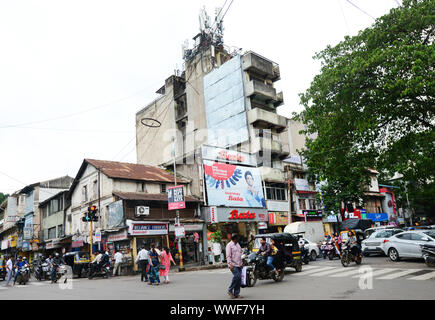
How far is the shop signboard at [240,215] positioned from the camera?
30297 mm

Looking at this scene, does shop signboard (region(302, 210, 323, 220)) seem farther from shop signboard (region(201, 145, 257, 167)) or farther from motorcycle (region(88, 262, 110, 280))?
motorcycle (region(88, 262, 110, 280))

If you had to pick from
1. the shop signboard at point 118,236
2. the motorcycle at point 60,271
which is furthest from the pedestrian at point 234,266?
the shop signboard at point 118,236

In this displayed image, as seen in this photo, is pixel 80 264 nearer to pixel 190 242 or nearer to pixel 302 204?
pixel 190 242

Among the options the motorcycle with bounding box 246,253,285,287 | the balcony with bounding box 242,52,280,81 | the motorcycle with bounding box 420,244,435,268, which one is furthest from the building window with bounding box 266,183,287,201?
the motorcycle with bounding box 246,253,285,287

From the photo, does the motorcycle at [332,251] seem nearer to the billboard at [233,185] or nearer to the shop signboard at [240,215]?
the shop signboard at [240,215]

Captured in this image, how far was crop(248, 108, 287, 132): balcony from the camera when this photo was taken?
122ft

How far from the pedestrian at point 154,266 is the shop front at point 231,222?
43.2 ft

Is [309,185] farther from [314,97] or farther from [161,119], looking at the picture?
[314,97]

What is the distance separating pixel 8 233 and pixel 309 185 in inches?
1699

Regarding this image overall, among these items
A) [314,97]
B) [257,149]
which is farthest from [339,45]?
[257,149]

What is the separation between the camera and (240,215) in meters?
32.1

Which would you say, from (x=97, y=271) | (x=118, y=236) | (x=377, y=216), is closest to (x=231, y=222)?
(x=118, y=236)

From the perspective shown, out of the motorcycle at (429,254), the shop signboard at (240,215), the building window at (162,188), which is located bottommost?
the motorcycle at (429,254)

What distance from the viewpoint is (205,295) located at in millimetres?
9906
